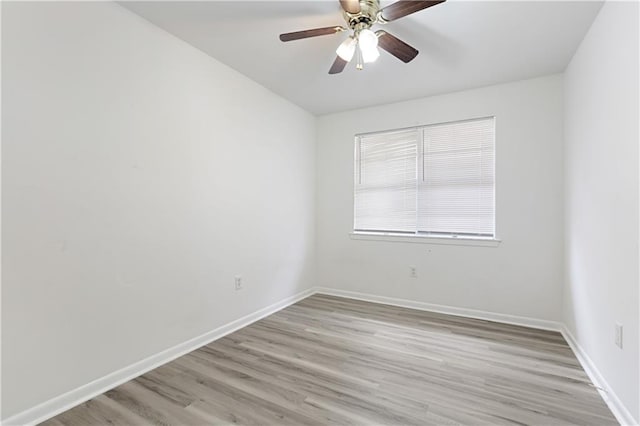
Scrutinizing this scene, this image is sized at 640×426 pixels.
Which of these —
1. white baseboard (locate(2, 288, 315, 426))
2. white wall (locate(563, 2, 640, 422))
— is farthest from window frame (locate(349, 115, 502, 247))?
white baseboard (locate(2, 288, 315, 426))

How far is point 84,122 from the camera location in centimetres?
189

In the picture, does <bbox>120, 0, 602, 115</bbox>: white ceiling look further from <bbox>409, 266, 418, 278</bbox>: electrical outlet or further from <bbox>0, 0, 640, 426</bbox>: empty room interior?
<bbox>409, 266, 418, 278</bbox>: electrical outlet

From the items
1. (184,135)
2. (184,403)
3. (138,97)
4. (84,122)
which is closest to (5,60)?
(84,122)

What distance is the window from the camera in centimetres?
340

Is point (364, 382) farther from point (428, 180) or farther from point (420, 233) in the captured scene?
point (428, 180)

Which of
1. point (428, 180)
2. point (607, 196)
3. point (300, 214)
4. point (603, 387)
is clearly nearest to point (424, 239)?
point (428, 180)

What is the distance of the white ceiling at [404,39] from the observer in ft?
6.79

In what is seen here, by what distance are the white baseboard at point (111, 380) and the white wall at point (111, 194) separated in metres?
0.05

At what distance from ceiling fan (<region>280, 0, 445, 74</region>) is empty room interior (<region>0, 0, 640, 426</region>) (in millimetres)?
17

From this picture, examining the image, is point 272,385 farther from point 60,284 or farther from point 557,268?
point 557,268

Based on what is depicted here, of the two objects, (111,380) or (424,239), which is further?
(424,239)

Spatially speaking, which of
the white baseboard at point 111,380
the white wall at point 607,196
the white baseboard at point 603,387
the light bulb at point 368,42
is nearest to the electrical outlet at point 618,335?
the white wall at point 607,196

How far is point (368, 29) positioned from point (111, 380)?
2.88 metres

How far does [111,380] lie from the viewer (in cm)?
202
